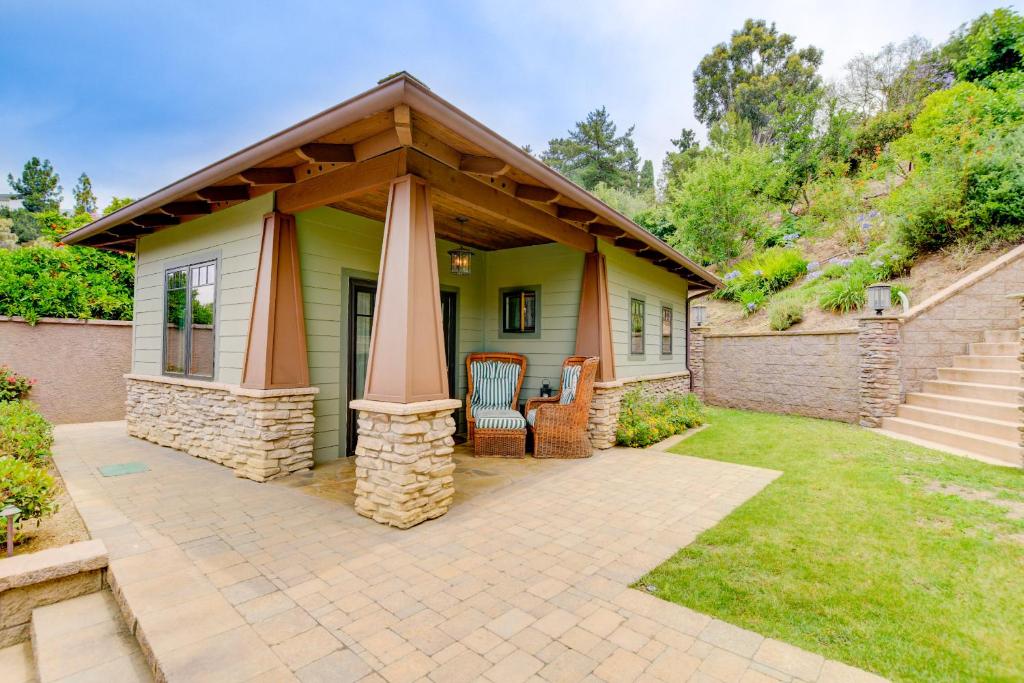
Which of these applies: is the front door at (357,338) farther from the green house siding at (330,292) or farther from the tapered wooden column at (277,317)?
the tapered wooden column at (277,317)

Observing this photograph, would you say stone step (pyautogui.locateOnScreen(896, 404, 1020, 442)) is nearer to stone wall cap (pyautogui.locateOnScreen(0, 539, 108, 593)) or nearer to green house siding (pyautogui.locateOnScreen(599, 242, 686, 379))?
green house siding (pyautogui.locateOnScreen(599, 242, 686, 379))

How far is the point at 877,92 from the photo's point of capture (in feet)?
65.1

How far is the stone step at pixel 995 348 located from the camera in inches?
272

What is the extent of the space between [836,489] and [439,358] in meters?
4.10

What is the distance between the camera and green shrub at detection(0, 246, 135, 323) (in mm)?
7152

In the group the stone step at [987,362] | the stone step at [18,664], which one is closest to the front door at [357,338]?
the stone step at [18,664]

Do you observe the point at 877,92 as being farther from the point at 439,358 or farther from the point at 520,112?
the point at 439,358

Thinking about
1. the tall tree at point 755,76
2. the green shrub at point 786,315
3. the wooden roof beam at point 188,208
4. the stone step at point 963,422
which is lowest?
the stone step at point 963,422

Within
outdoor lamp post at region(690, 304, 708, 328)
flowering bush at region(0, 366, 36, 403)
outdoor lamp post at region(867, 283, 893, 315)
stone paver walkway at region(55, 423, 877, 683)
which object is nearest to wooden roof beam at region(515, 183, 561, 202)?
stone paver walkway at region(55, 423, 877, 683)

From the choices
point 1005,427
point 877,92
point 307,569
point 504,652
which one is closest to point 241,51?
point 307,569

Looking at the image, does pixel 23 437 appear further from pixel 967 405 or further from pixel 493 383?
pixel 967 405

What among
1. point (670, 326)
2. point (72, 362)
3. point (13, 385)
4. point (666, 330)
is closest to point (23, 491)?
Answer: point (13, 385)

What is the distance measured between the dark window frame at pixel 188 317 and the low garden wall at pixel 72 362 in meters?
2.86

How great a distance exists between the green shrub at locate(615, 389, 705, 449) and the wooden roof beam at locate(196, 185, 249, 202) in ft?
18.3
